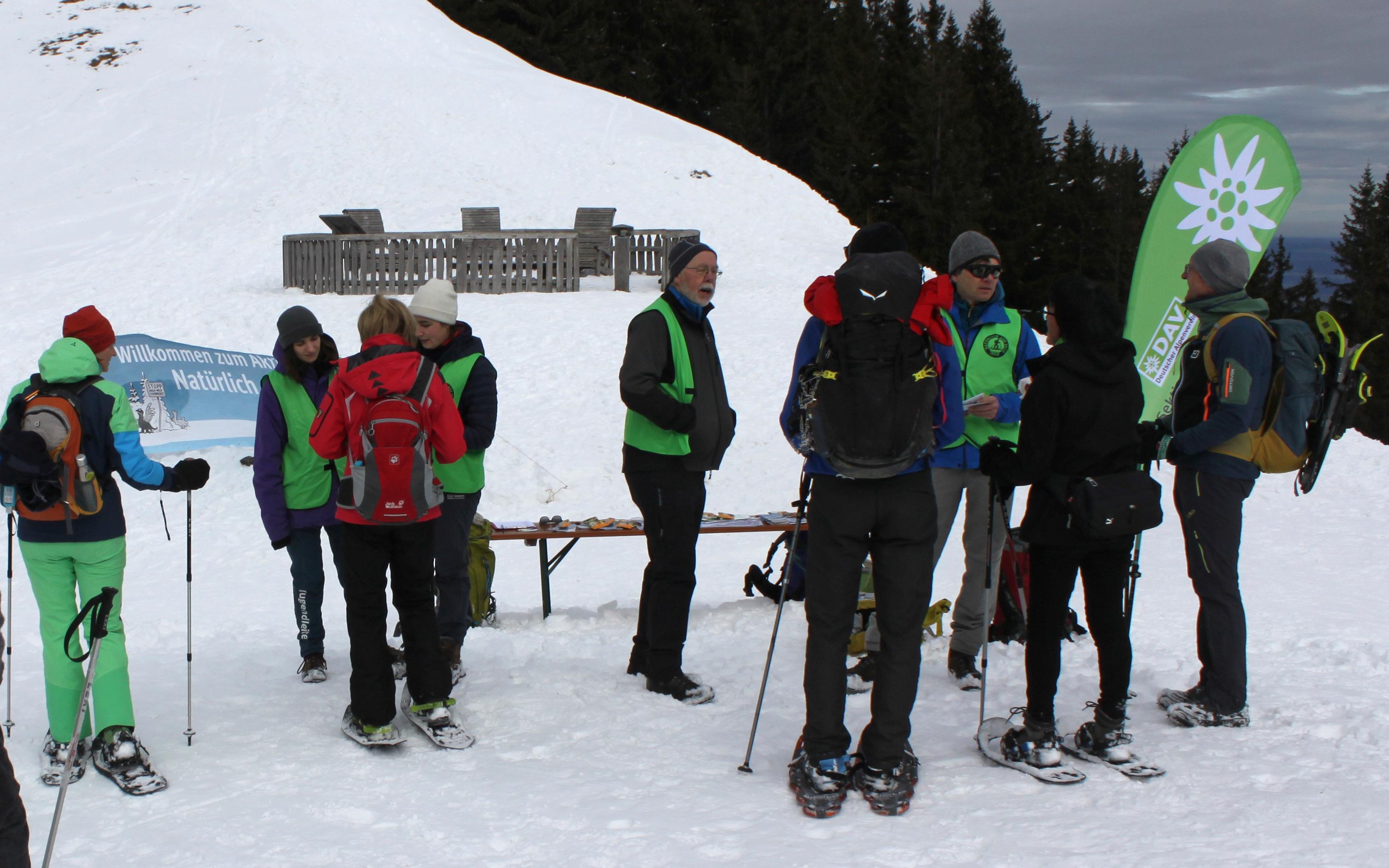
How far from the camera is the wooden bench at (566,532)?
668cm

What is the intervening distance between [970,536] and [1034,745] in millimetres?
1249

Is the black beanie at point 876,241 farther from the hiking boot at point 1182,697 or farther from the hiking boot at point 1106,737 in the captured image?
the hiking boot at point 1182,697

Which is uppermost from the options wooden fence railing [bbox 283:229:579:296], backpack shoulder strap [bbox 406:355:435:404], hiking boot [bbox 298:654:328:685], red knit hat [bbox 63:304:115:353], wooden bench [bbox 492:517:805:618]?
wooden fence railing [bbox 283:229:579:296]

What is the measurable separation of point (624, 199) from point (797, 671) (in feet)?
55.9

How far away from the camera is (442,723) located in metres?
4.54

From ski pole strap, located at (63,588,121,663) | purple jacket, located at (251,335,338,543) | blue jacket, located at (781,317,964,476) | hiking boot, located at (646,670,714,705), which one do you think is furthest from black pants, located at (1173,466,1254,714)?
ski pole strap, located at (63,588,121,663)

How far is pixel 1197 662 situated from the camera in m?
5.30

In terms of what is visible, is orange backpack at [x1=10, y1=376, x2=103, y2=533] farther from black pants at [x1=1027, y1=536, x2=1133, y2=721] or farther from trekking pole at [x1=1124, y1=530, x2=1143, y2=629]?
trekking pole at [x1=1124, y1=530, x2=1143, y2=629]

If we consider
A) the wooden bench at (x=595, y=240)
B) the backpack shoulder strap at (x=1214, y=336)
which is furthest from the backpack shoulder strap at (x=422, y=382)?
the wooden bench at (x=595, y=240)

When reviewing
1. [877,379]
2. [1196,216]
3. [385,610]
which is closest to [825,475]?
[877,379]

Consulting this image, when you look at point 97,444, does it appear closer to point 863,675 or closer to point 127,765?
point 127,765

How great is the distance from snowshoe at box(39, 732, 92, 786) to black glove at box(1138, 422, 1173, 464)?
421 centimetres

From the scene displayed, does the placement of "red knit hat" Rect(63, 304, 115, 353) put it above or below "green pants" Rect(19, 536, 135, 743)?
above

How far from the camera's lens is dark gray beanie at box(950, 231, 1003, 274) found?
4.87 metres
